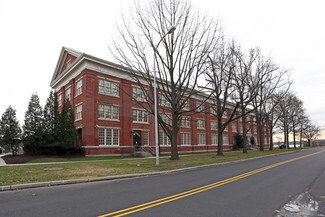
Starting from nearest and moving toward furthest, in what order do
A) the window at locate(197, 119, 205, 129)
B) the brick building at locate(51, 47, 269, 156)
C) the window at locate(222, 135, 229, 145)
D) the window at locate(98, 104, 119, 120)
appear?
the brick building at locate(51, 47, 269, 156) → the window at locate(98, 104, 119, 120) → the window at locate(197, 119, 205, 129) → the window at locate(222, 135, 229, 145)

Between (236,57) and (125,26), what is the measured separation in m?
15.1

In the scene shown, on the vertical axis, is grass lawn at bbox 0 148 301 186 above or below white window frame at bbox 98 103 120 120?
below

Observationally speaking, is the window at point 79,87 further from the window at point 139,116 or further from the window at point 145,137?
the window at point 145,137

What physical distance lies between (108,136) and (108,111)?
301cm

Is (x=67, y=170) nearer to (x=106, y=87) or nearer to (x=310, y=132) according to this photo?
(x=106, y=87)

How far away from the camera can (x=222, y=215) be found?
496cm

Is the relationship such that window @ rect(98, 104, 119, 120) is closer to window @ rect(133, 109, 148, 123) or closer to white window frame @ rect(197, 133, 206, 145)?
window @ rect(133, 109, 148, 123)

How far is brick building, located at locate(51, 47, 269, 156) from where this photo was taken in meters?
24.9

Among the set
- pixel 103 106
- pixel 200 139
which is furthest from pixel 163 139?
pixel 103 106

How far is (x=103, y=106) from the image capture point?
26.4m

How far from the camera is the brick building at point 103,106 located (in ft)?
81.7

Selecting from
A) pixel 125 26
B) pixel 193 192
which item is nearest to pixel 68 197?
pixel 193 192

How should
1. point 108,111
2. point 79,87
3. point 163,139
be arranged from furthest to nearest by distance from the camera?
1. point 163,139
2. point 79,87
3. point 108,111

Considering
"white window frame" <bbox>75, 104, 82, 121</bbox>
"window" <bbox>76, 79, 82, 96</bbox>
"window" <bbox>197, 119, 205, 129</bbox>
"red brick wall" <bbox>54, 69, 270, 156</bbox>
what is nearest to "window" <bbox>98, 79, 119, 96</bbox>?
"red brick wall" <bbox>54, 69, 270, 156</bbox>
